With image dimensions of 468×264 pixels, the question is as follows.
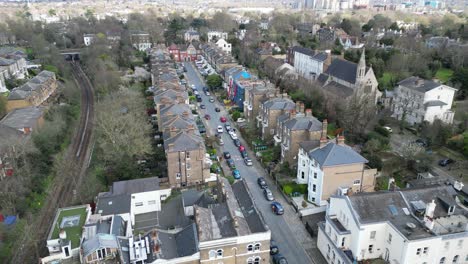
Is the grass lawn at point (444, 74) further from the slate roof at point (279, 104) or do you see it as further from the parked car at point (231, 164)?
the parked car at point (231, 164)

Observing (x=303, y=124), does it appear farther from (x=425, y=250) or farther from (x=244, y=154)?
(x=425, y=250)

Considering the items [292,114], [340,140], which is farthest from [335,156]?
[292,114]

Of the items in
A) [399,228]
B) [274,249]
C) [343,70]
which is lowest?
[274,249]

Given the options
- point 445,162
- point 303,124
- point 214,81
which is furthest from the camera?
point 214,81

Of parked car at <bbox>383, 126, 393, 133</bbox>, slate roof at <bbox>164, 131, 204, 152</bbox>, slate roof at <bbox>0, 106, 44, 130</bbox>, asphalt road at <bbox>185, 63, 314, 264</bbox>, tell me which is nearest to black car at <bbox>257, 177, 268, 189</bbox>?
asphalt road at <bbox>185, 63, 314, 264</bbox>

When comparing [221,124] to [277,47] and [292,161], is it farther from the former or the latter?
[277,47]

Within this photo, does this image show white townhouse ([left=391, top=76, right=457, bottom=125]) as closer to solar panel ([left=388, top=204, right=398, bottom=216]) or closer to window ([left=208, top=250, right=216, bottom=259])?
solar panel ([left=388, top=204, right=398, bottom=216])
